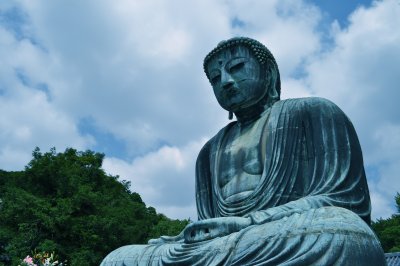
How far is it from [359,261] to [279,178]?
1643 mm

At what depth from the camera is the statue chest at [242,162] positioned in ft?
20.6

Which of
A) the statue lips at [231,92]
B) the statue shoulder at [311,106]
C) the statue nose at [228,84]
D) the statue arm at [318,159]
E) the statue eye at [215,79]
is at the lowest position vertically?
the statue arm at [318,159]

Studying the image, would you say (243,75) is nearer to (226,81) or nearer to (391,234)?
(226,81)

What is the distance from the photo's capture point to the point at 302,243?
15.1ft

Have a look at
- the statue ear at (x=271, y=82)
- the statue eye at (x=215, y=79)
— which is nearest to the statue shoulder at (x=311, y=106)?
the statue ear at (x=271, y=82)

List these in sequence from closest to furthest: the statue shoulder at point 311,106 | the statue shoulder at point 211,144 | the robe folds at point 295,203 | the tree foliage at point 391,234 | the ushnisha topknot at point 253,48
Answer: the robe folds at point 295,203, the statue shoulder at point 311,106, the ushnisha topknot at point 253,48, the statue shoulder at point 211,144, the tree foliage at point 391,234

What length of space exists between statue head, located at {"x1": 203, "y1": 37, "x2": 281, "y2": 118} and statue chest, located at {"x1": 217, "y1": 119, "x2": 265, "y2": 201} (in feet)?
0.97

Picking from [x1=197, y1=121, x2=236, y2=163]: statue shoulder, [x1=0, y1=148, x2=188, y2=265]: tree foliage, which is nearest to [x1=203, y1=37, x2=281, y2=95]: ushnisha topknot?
[x1=197, y1=121, x2=236, y2=163]: statue shoulder

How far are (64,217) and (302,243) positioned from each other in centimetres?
1579

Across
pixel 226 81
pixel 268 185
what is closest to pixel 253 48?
pixel 226 81

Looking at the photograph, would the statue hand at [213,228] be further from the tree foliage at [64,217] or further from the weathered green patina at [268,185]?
the tree foliage at [64,217]

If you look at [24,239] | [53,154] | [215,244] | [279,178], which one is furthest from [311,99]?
[53,154]

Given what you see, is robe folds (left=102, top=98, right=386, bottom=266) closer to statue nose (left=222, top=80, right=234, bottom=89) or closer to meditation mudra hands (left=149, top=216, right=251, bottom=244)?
meditation mudra hands (left=149, top=216, right=251, bottom=244)

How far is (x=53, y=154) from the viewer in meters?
23.8
